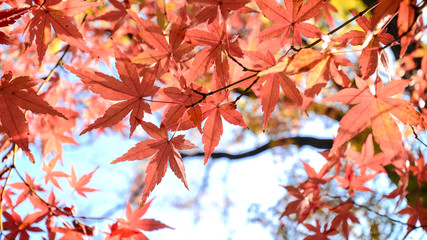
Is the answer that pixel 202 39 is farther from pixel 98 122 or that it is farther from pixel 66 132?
pixel 66 132

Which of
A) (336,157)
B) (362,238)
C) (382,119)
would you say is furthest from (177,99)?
(362,238)

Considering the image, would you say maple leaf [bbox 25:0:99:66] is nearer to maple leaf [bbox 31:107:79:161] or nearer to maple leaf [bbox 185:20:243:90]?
maple leaf [bbox 185:20:243:90]

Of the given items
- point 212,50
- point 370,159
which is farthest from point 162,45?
point 370,159

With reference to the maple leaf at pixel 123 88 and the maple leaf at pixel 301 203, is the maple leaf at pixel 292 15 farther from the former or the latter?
the maple leaf at pixel 301 203

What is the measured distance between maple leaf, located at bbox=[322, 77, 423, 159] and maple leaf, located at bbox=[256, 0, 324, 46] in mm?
162

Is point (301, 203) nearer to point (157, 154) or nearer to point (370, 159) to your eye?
point (370, 159)

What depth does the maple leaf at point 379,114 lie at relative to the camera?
64 cm

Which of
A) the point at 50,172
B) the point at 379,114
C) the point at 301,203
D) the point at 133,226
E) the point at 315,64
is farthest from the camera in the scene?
the point at 50,172

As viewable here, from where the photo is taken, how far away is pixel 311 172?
1.27 metres

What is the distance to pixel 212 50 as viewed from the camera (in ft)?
2.30

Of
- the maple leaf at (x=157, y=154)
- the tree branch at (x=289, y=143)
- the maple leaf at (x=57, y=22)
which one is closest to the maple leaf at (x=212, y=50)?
the maple leaf at (x=157, y=154)

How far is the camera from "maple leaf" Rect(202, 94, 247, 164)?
729 millimetres

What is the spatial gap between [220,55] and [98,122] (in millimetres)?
311

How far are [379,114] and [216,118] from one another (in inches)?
14.5
